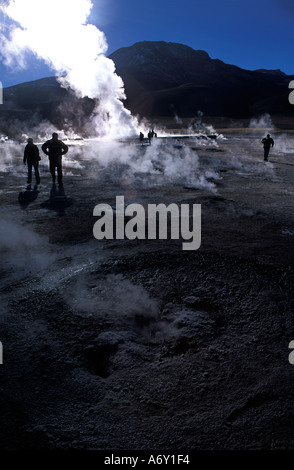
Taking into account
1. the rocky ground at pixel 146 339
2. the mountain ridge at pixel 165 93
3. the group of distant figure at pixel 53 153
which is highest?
the mountain ridge at pixel 165 93

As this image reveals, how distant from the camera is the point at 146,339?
2.94 metres

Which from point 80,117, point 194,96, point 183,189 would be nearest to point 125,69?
point 194,96

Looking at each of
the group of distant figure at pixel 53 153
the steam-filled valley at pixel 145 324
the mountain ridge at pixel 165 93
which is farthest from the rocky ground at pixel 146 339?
the mountain ridge at pixel 165 93

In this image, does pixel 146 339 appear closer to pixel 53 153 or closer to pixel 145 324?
pixel 145 324

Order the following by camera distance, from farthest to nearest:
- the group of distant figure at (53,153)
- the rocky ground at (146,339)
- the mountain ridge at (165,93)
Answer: the mountain ridge at (165,93), the group of distant figure at (53,153), the rocky ground at (146,339)

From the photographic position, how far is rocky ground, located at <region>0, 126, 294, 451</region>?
2127mm

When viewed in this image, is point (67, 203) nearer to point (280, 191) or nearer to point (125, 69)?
point (280, 191)

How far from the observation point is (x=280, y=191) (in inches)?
354

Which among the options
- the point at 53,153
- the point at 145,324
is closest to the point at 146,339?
the point at 145,324

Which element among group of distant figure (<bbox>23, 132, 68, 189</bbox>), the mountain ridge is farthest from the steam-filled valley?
the mountain ridge

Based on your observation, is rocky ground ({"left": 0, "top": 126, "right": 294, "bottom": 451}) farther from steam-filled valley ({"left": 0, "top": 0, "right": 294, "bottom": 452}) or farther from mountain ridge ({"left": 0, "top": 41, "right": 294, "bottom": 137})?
mountain ridge ({"left": 0, "top": 41, "right": 294, "bottom": 137})

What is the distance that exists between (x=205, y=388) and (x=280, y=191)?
7.78 m

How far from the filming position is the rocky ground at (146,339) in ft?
6.98

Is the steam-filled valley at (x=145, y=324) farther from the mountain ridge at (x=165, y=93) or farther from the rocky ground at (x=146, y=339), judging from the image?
the mountain ridge at (x=165, y=93)
